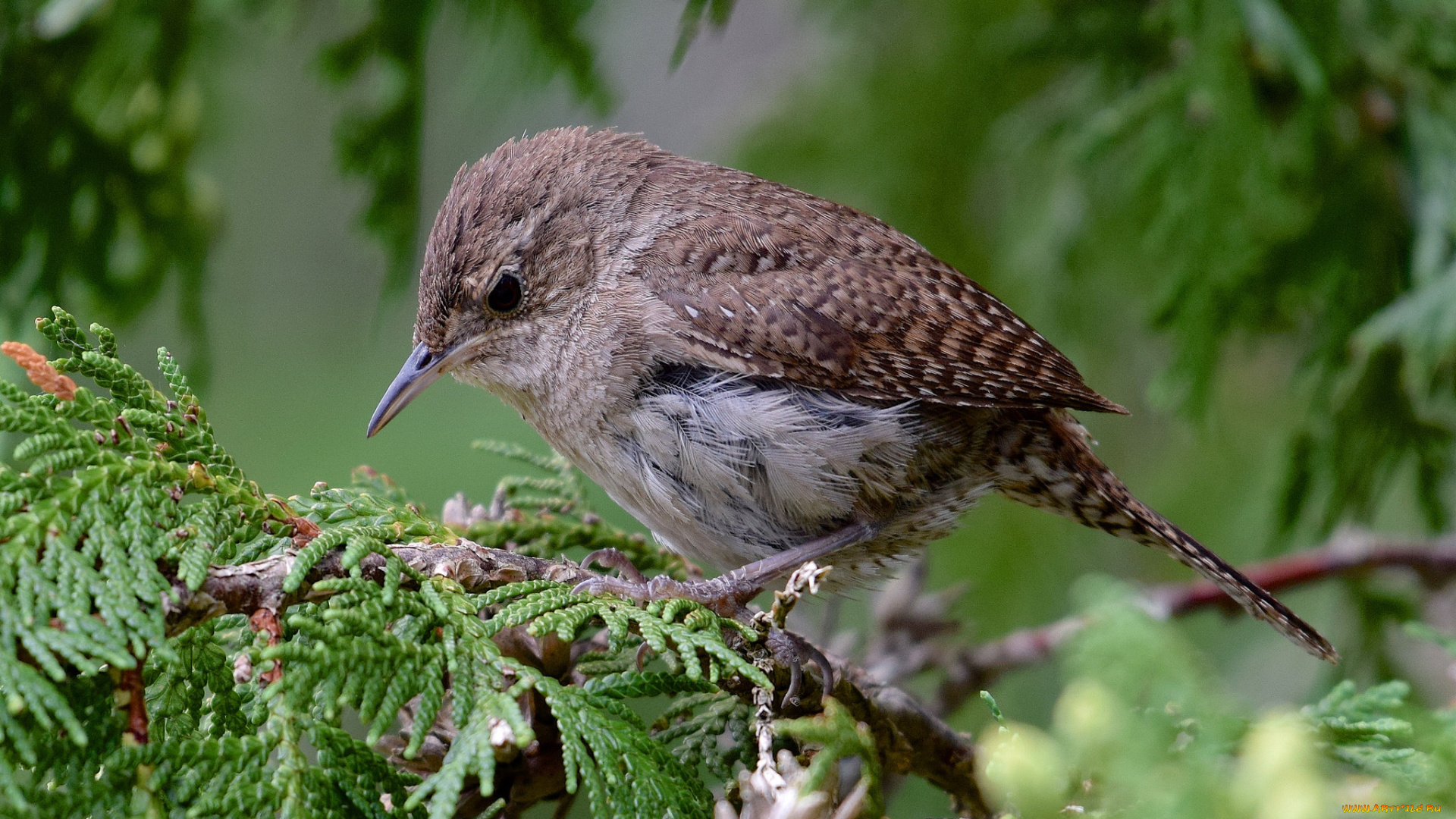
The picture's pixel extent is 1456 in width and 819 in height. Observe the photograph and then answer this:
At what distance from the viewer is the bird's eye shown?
2871 millimetres

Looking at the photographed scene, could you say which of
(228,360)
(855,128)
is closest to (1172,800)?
(855,128)

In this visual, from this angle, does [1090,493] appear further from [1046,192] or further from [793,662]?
[1046,192]

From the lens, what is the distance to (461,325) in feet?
9.39

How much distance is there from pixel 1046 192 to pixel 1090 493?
1.79 meters

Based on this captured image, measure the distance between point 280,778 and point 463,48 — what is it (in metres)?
2.68

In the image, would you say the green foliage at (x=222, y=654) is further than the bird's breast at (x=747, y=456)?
No

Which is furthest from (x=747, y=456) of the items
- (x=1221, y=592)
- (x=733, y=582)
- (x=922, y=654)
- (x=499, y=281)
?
(x=1221, y=592)

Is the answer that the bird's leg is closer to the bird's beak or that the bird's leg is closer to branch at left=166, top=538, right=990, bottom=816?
branch at left=166, top=538, right=990, bottom=816

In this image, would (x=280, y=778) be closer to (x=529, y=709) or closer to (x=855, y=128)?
(x=529, y=709)

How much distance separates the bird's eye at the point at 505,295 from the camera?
9.42ft

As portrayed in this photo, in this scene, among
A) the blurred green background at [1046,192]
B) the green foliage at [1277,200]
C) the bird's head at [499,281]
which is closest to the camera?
the bird's head at [499,281]

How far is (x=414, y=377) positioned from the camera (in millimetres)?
2846

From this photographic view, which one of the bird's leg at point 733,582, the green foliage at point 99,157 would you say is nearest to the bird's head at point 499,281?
the bird's leg at point 733,582

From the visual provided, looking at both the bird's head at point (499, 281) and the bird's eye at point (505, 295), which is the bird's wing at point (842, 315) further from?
the bird's eye at point (505, 295)
